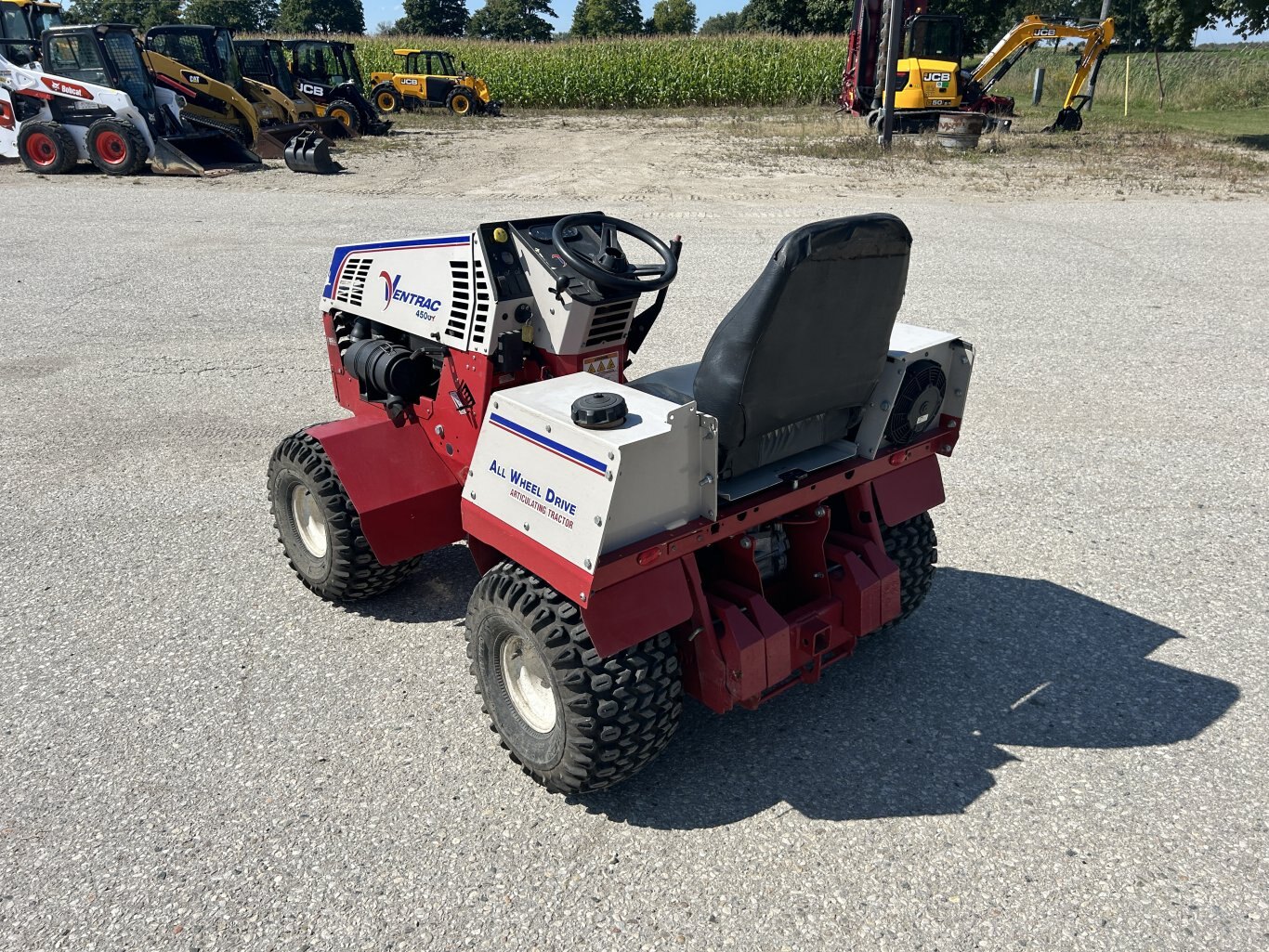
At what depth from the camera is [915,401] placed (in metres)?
3.33

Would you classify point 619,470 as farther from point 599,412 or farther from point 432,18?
point 432,18

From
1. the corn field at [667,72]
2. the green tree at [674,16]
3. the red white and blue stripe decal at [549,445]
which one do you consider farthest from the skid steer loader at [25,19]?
the green tree at [674,16]

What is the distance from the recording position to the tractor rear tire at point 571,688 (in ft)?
8.87

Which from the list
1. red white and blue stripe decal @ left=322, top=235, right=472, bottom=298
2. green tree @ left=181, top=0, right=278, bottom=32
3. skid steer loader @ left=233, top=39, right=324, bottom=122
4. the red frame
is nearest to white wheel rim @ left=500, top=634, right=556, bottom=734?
the red frame

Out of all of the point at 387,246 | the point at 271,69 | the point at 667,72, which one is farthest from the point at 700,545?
the point at 667,72

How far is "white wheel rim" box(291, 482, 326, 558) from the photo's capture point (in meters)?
4.05

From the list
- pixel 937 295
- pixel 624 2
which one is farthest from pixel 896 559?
pixel 624 2

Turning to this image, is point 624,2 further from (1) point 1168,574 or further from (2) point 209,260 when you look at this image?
(1) point 1168,574

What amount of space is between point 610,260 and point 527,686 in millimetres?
1522

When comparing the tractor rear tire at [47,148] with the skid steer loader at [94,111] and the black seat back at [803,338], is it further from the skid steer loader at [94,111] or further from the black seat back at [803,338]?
the black seat back at [803,338]

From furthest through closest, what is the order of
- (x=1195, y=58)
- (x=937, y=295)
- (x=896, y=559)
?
(x=1195, y=58) < (x=937, y=295) < (x=896, y=559)

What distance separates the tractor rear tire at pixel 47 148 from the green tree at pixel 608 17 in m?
65.7

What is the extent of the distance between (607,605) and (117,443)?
14.7ft

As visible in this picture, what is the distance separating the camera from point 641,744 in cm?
280
